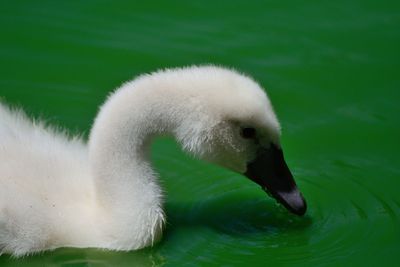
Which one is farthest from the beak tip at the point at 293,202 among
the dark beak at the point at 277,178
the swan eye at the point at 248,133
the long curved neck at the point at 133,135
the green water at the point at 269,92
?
the long curved neck at the point at 133,135

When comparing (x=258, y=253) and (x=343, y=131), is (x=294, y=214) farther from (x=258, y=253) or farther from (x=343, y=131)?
(x=343, y=131)

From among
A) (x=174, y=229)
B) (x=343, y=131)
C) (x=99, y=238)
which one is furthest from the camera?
(x=343, y=131)

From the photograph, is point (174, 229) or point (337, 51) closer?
point (174, 229)

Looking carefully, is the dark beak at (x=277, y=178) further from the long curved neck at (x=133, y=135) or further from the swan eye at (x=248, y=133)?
the long curved neck at (x=133, y=135)

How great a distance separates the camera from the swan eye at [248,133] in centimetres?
491

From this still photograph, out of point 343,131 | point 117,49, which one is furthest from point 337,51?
point 117,49

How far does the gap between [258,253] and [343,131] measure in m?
1.45

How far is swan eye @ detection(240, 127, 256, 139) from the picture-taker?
491cm

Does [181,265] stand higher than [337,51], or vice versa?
[337,51]

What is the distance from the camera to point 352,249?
5.10 metres

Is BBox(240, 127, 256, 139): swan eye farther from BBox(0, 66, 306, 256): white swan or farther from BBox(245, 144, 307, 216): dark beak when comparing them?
BBox(245, 144, 307, 216): dark beak

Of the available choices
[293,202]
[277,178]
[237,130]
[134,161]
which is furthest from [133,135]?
[293,202]

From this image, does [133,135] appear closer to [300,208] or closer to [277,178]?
[277,178]

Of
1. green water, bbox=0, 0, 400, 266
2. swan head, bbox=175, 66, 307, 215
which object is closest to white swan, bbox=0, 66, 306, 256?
swan head, bbox=175, 66, 307, 215
